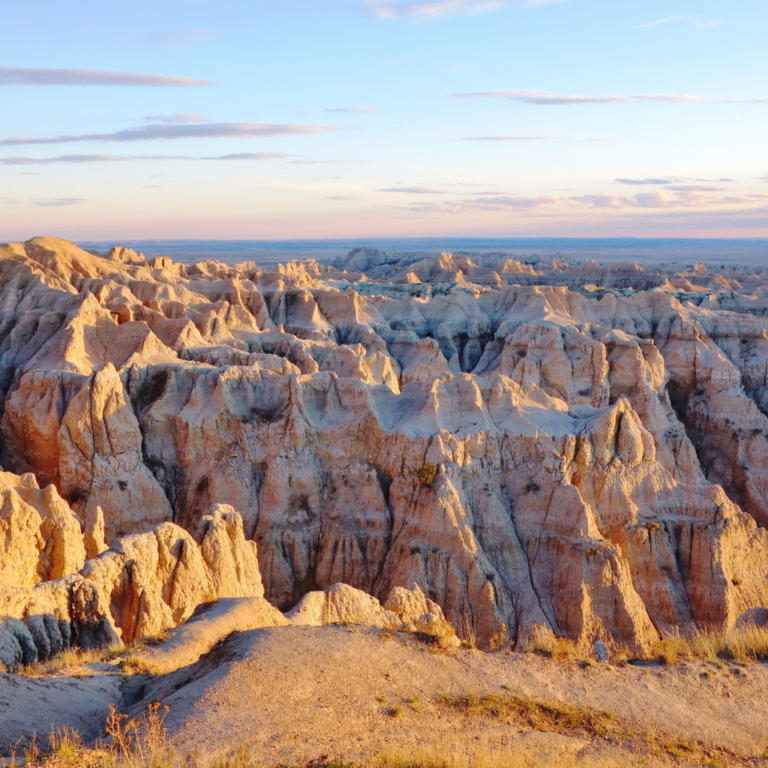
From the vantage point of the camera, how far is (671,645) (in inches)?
533

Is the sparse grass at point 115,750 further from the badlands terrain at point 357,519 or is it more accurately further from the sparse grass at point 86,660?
the sparse grass at point 86,660

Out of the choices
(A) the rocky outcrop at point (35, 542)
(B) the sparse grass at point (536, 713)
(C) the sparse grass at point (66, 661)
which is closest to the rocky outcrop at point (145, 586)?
(C) the sparse grass at point (66, 661)

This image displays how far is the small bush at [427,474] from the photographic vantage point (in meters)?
25.8

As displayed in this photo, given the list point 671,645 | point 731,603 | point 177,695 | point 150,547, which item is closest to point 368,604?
point 150,547

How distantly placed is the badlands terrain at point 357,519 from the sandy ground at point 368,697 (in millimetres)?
47

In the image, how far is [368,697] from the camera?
10.3m

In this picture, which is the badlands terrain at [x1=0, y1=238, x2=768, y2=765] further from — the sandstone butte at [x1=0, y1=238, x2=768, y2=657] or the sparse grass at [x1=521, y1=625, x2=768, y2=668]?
the sparse grass at [x1=521, y1=625, x2=768, y2=668]

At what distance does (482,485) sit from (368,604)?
10.4m

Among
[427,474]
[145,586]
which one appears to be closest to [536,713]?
[145,586]

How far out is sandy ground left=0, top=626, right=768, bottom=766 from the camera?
8984 millimetres

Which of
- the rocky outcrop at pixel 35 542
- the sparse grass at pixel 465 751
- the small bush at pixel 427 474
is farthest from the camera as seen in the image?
the small bush at pixel 427 474

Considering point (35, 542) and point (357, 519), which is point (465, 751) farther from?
point (357, 519)

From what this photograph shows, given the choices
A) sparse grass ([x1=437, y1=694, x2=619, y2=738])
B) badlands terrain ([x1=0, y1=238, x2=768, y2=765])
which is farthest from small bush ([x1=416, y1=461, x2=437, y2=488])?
sparse grass ([x1=437, y1=694, x2=619, y2=738])

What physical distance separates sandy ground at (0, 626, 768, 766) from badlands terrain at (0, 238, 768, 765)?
47 mm
